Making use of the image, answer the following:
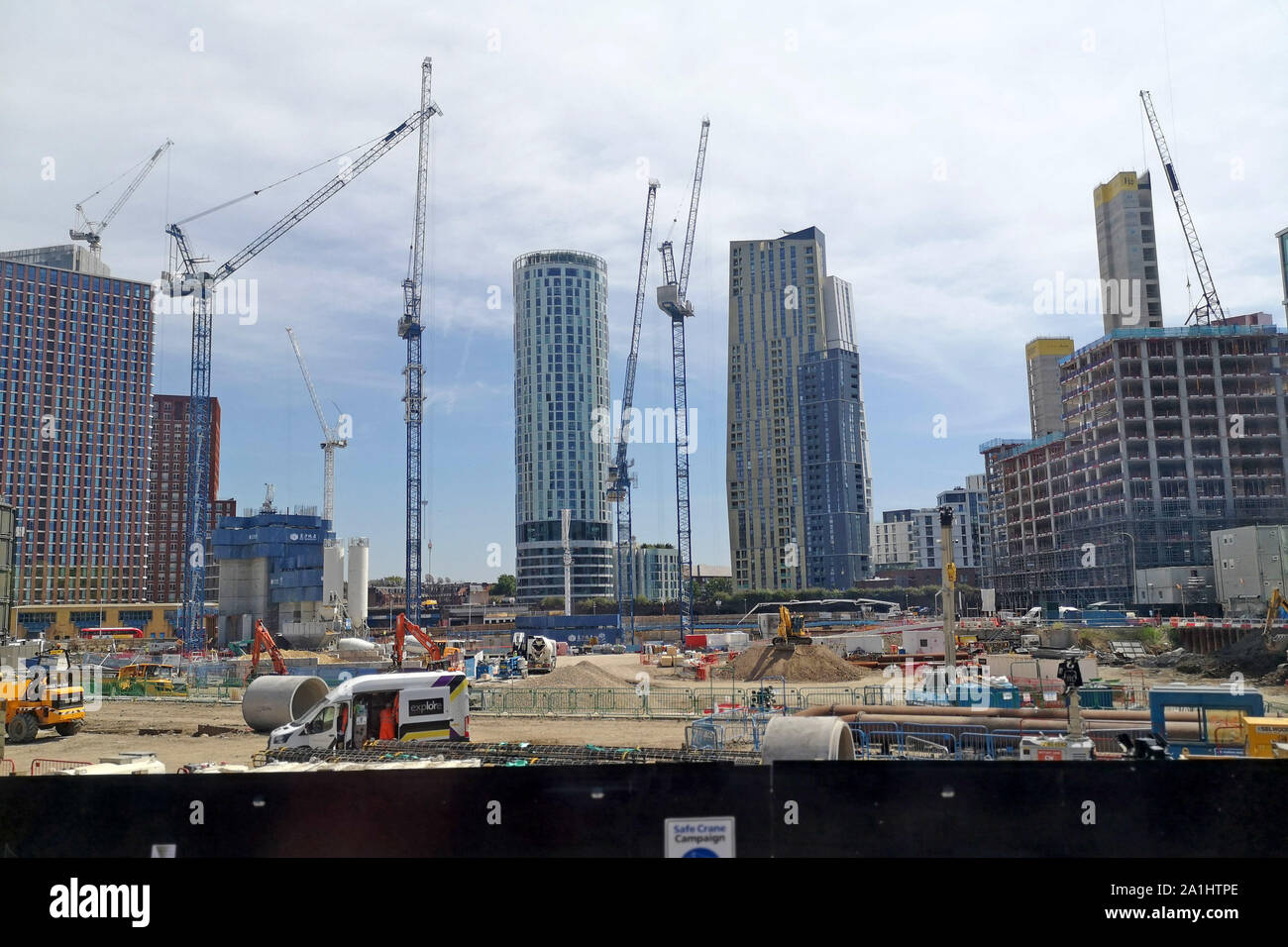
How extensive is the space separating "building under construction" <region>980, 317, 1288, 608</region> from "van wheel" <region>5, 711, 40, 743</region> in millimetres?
102116

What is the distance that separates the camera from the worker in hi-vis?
21.6 meters

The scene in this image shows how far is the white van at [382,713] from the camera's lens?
20.8 metres

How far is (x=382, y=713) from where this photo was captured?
852 inches

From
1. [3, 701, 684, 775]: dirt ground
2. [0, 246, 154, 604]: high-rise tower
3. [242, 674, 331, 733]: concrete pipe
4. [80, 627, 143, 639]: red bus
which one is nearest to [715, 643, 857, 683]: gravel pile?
[3, 701, 684, 775]: dirt ground

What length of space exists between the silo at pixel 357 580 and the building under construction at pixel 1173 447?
103266 millimetres

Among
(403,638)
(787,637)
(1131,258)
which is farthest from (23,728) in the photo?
(1131,258)

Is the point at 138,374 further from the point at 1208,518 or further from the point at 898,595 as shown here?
the point at 1208,518

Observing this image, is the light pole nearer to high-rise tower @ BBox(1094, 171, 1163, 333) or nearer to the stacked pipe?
high-rise tower @ BBox(1094, 171, 1163, 333)

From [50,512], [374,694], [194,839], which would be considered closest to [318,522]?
[50,512]

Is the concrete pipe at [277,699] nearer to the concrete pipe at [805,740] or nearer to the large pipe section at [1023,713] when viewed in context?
the large pipe section at [1023,713]

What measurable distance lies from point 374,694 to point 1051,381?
158m

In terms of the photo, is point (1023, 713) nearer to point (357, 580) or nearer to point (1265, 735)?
point (1265, 735)

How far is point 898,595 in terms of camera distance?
6388 inches

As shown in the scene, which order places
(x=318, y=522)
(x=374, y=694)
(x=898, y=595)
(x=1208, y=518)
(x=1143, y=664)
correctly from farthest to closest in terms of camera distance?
(x=898, y=595) < (x=318, y=522) < (x=1208, y=518) < (x=1143, y=664) < (x=374, y=694)
